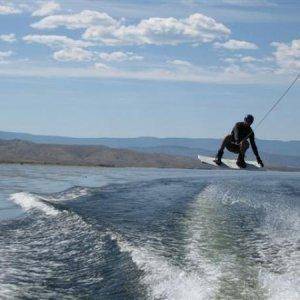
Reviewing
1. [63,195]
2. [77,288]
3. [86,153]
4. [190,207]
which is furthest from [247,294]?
[86,153]

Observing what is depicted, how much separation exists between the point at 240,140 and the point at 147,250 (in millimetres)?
11485

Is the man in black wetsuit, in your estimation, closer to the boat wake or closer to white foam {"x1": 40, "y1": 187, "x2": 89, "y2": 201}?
the boat wake

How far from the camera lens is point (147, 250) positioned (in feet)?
39.8

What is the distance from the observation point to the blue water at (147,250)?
9.33 meters

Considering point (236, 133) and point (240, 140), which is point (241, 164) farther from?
point (236, 133)

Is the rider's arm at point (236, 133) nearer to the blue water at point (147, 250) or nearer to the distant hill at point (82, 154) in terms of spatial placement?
the blue water at point (147, 250)

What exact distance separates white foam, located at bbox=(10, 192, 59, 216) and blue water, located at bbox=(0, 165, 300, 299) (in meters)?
0.07

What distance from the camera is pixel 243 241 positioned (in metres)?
13.8

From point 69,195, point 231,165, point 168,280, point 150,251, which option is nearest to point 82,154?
point 69,195

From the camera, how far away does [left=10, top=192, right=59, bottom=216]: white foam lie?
18547 millimetres

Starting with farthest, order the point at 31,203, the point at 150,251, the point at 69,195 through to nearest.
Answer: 1. the point at 69,195
2. the point at 31,203
3. the point at 150,251

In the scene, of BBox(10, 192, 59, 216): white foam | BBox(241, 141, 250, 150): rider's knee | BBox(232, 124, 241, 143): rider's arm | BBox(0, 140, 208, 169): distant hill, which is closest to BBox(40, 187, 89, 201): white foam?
BBox(10, 192, 59, 216): white foam

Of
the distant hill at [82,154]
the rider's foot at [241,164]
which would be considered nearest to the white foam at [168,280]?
the rider's foot at [241,164]

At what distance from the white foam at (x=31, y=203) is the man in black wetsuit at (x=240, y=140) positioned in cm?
719
